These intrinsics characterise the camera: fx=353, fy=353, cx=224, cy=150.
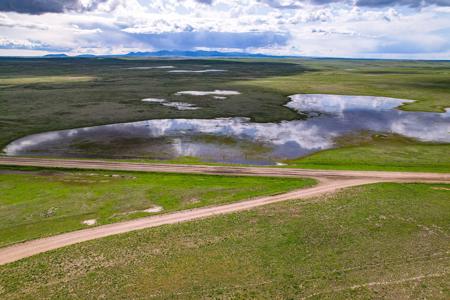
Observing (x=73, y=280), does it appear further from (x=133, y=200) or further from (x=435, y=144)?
(x=435, y=144)

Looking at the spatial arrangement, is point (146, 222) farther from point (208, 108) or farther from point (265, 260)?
point (208, 108)

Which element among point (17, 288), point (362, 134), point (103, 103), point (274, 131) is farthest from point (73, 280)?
point (103, 103)

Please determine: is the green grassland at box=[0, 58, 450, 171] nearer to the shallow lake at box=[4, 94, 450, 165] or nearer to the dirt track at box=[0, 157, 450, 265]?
the dirt track at box=[0, 157, 450, 265]

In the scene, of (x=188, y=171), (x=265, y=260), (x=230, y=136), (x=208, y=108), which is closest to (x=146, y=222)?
(x=265, y=260)

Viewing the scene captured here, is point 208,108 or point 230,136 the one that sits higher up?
point 230,136

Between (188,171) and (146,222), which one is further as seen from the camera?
(188,171)

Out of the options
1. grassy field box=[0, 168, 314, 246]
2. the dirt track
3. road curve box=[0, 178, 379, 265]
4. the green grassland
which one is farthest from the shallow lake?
road curve box=[0, 178, 379, 265]
